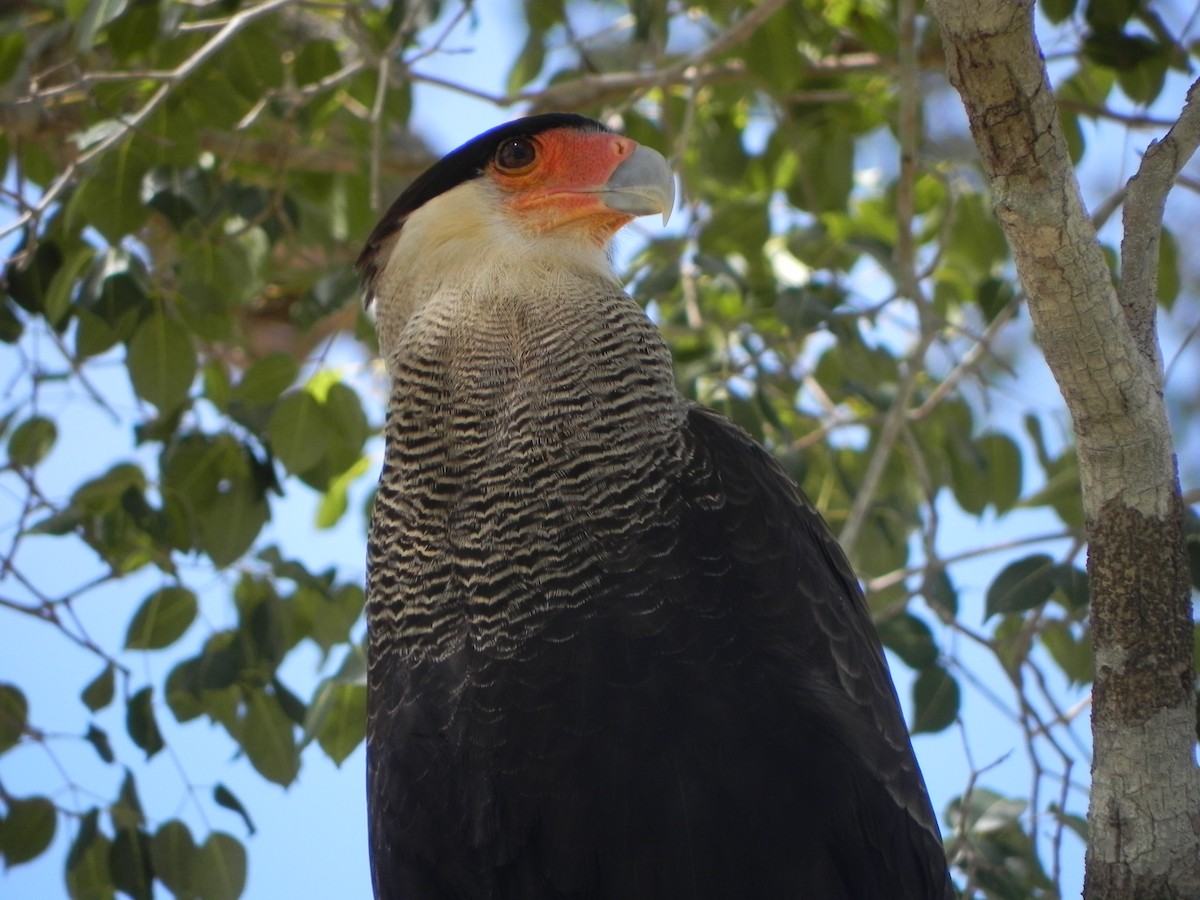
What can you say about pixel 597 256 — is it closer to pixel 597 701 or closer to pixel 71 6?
pixel 597 701

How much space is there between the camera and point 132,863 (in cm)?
310

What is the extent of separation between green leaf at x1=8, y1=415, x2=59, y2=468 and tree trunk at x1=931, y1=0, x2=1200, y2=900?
2558 mm

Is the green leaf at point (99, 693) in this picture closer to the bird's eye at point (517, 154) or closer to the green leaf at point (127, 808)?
the green leaf at point (127, 808)

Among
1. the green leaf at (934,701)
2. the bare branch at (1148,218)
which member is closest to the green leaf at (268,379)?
the green leaf at (934,701)

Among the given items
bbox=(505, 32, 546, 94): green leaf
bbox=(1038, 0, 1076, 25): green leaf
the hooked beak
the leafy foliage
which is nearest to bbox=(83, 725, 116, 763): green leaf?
the leafy foliage

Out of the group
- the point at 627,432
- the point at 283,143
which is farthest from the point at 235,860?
the point at 283,143

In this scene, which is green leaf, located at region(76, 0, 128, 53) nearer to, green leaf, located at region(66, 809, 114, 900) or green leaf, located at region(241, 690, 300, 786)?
green leaf, located at region(241, 690, 300, 786)

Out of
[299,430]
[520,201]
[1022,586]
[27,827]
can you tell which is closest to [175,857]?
[27,827]

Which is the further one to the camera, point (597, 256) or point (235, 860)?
point (235, 860)

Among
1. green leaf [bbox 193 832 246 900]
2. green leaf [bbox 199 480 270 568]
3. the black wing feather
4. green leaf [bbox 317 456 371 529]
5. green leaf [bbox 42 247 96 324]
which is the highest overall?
green leaf [bbox 317 456 371 529]

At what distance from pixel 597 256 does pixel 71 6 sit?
1254mm

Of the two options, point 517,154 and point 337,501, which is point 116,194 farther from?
point 337,501

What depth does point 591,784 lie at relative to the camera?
2293 millimetres

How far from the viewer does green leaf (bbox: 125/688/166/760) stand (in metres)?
3.07
